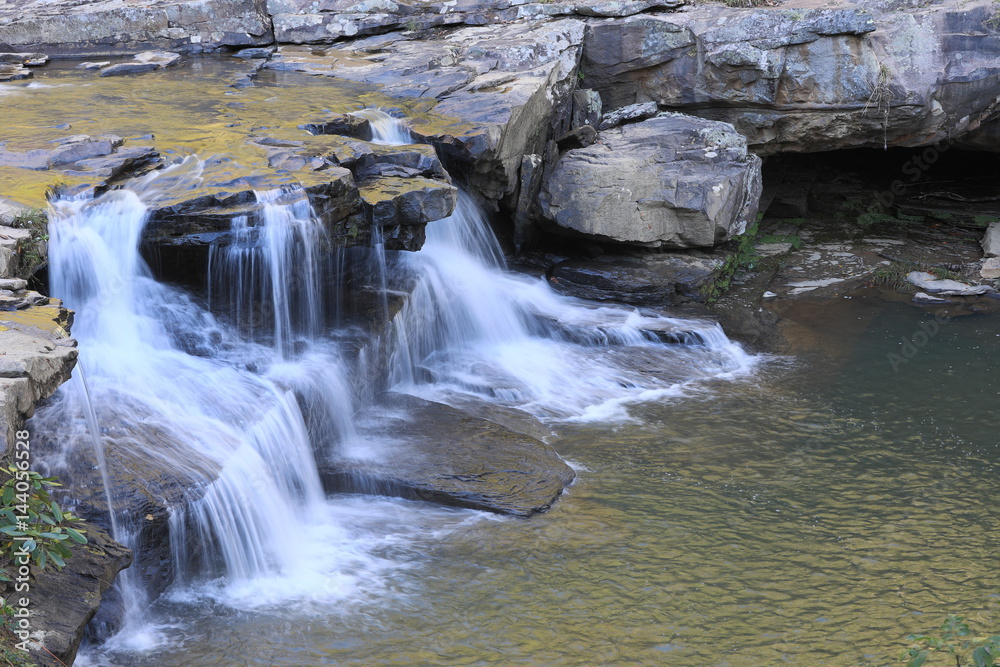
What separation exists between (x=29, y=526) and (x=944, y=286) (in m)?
9.48

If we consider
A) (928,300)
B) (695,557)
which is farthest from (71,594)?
(928,300)

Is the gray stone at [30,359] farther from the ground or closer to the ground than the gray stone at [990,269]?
farther from the ground

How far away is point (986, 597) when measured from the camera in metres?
4.72

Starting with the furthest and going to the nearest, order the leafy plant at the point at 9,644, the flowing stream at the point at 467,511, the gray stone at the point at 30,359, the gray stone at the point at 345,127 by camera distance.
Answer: the gray stone at the point at 345,127, the flowing stream at the point at 467,511, the gray stone at the point at 30,359, the leafy plant at the point at 9,644

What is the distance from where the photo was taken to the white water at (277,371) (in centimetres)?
495

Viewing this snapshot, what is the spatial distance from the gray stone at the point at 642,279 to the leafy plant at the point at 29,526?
21.3 feet

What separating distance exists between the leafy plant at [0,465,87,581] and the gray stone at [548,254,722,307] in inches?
256

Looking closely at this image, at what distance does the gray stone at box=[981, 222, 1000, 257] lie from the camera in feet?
34.5

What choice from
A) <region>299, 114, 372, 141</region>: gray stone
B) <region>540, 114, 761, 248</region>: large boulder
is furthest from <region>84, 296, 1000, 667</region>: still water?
<region>299, 114, 372, 141</region>: gray stone

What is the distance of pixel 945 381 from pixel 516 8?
652 cm

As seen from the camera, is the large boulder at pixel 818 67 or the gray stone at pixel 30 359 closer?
the gray stone at pixel 30 359

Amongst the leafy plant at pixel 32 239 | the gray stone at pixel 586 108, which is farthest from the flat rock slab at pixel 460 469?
the gray stone at pixel 586 108

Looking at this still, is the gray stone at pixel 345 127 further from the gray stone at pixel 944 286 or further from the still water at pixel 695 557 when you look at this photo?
the gray stone at pixel 944 286

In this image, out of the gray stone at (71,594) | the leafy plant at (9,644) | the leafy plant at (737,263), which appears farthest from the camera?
the leafy plant at (737,263)
